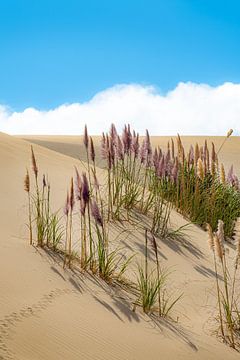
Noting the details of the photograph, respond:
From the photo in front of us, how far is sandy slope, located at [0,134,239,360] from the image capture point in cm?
278

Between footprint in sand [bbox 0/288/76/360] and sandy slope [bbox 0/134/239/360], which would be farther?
sandy slope [bbox 0/134/239/360]

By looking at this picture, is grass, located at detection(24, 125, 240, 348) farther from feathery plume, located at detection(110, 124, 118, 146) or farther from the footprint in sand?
the footprint in sand

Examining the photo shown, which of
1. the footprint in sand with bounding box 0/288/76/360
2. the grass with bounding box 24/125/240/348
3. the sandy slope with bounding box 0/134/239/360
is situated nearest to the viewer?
the footprint in sand with bounding box 0/288/76/360

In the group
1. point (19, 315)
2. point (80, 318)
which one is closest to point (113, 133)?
point (80, 318)

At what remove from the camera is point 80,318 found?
3188mm

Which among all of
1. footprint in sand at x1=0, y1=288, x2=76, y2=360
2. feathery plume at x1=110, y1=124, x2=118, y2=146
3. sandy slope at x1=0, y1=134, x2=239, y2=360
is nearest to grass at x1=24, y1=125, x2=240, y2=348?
feathery plume at x1=110, y1=124, x2=118, y2=146

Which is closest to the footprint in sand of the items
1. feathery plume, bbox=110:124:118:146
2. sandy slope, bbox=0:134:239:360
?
sandy slope, bbox=0:134:239:360

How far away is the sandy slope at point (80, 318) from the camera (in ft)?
9.12

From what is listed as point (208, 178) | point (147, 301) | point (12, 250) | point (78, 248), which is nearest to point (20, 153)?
point (208, 178)

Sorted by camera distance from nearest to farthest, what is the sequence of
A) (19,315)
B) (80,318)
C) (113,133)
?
(19,315)
(80,318)
(113,133)

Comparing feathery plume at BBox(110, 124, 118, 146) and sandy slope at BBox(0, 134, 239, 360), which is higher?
feathery plume at BBox(110, 124, 118, 146)

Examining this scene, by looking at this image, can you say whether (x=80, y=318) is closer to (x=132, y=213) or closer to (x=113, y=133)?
(x=113, y=133)

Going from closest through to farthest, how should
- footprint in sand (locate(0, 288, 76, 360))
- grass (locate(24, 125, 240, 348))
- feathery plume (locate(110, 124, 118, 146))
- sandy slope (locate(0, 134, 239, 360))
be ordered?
Answer: footprint in sand (locate(0, 288, 76, 360)), sandy slope (locate(0, 134, 239, 360)), grass (locate(24, 125, 240, 348)), feathery plume (locate(110, 124, 118, 146))

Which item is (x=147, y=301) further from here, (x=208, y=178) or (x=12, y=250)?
(x=208, y=178)
